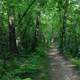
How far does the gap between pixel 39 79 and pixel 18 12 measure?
13230 mm

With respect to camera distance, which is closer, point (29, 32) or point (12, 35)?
point (12, 35)

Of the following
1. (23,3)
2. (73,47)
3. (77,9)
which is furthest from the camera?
(73,47)

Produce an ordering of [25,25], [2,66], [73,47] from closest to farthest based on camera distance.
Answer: [2,66] < [25,25] < [73,47]

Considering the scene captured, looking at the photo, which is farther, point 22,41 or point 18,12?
point 22,41

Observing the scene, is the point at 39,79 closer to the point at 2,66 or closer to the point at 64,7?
the point at 2,66

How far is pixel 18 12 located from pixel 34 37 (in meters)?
8.06

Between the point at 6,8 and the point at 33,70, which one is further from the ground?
the point at 6,8

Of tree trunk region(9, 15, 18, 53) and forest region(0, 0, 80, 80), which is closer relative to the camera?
forest region(0, 0, 80, 80)

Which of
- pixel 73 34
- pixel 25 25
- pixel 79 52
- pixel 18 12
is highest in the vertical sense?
pixel 18 12

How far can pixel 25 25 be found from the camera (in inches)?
1167

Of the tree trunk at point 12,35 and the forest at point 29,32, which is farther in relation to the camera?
the tree trunk at point 12,35

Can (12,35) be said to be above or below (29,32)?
above

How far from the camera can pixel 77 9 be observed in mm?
32188

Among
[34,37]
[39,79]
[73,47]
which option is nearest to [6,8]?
[39,79]
